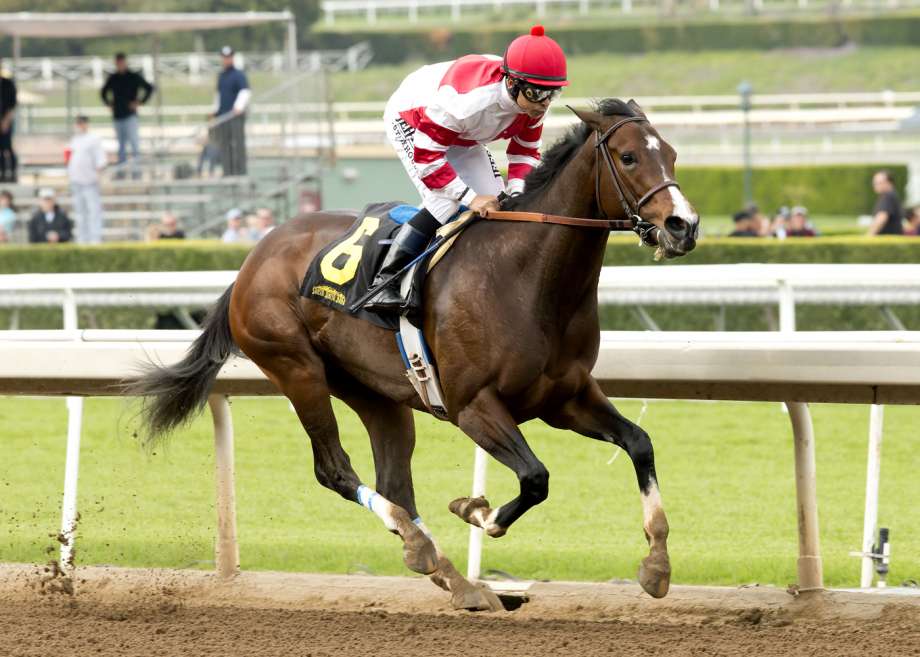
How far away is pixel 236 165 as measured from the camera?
15344 mm

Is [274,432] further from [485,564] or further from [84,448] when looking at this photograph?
[485,564]

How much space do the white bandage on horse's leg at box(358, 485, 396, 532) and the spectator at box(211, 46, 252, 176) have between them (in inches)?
397

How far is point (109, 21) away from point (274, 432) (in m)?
9.24

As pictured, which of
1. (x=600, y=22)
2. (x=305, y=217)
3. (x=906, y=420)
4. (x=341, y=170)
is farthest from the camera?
(x=600, y=22)

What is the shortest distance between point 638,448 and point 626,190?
2.36 ft

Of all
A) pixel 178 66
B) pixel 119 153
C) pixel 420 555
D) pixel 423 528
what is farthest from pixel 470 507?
pixel 178 66

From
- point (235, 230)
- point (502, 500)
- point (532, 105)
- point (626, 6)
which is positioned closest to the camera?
point (532, 105)

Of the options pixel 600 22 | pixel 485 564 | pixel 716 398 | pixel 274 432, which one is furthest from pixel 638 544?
pixel 600 22

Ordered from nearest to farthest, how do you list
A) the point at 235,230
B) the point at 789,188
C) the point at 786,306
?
the point at 786,306
the point at 235,230
the point at 789,188

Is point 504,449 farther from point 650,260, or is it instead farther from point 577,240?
point 650,260

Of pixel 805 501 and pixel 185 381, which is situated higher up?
pixel 185 381

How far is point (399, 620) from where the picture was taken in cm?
452

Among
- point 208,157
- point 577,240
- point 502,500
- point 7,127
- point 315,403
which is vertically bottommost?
point 502,500

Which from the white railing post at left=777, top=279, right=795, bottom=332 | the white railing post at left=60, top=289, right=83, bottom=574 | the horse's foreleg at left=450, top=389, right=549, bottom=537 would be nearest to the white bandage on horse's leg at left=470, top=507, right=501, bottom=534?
the horse's foreleg at left=450, top=389, right=549, bottom=537
